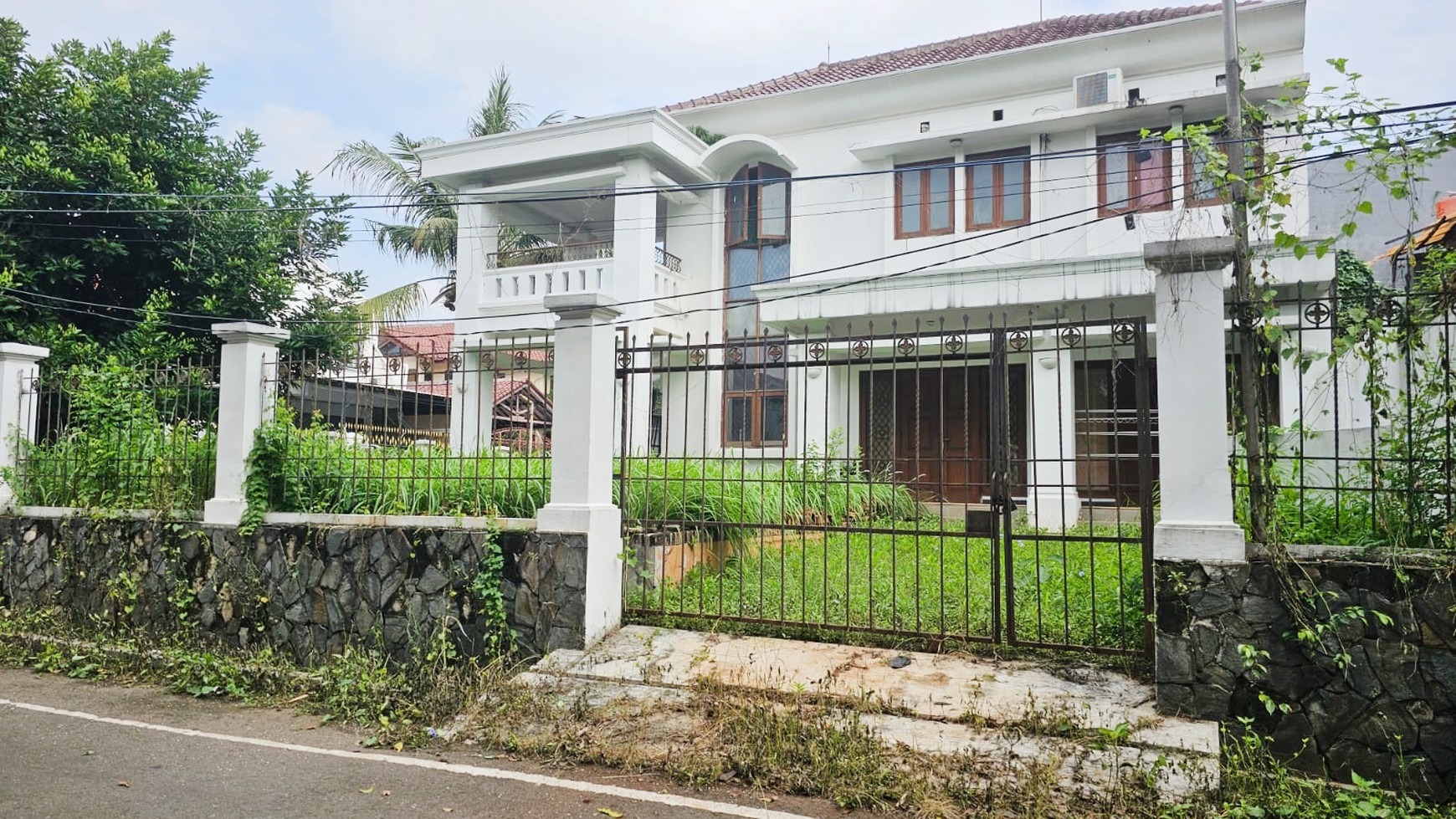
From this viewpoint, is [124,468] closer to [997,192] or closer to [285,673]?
[285,673]

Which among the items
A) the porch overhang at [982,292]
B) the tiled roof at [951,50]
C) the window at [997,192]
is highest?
the tiled roof at [951,50]

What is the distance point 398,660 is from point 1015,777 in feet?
14.2

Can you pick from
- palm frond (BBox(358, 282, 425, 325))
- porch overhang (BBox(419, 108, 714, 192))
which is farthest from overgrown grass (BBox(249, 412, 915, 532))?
palm frond (BBox(358, 282, 425, 325))

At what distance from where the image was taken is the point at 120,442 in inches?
322

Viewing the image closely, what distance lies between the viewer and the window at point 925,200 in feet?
47.6

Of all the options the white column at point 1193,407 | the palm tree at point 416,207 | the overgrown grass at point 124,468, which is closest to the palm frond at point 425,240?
the palm tree at point 416,207

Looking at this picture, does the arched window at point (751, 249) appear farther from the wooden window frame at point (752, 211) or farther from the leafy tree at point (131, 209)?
the leafy tree at point (131, 209)

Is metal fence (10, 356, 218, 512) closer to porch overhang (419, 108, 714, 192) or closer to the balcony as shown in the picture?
the balcony

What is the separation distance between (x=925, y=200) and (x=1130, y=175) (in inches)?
122

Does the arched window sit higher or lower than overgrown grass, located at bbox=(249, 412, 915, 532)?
higher

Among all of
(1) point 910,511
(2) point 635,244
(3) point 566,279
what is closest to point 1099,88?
(1) point 910,511

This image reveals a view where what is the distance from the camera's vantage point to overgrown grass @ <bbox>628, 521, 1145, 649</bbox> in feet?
17.8

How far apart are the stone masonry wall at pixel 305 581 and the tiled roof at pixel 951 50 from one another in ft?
39.9

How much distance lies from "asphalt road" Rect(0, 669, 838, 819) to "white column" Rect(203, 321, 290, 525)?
187cm
